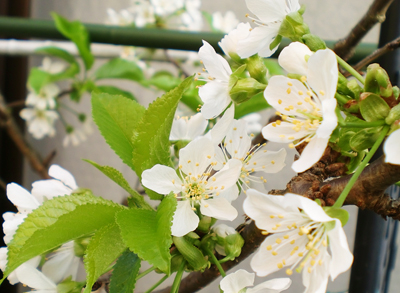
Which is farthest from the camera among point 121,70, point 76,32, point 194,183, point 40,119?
point 40,119

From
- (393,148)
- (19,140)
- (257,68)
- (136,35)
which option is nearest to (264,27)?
(257,68)

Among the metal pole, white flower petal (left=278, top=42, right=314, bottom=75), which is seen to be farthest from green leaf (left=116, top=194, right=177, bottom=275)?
the metal pole

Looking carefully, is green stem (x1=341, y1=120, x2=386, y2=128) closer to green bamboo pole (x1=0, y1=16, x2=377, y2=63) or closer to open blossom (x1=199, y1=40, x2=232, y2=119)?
open blossom (x1=199, y1=40, x2=232, y2=119)

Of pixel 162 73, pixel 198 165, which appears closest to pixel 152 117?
pixel 198 165

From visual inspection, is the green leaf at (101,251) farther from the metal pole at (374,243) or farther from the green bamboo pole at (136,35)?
the green bamboo pole at (136,35)

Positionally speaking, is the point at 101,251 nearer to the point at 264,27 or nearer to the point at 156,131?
the point at 156,131

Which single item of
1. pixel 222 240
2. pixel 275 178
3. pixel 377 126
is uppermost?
pixel 377 126

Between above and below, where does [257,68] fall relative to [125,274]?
above

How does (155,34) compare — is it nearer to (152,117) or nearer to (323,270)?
(152,117)
